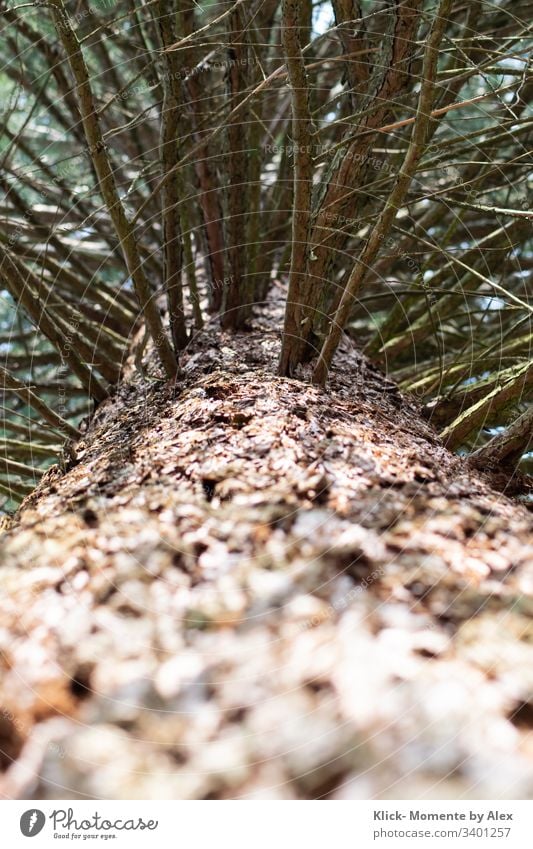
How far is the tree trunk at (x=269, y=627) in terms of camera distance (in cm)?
97

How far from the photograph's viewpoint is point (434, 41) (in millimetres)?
1616

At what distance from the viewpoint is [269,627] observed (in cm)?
113

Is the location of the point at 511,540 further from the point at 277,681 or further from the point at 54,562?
the point at 54,562

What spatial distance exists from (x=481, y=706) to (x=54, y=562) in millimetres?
966
